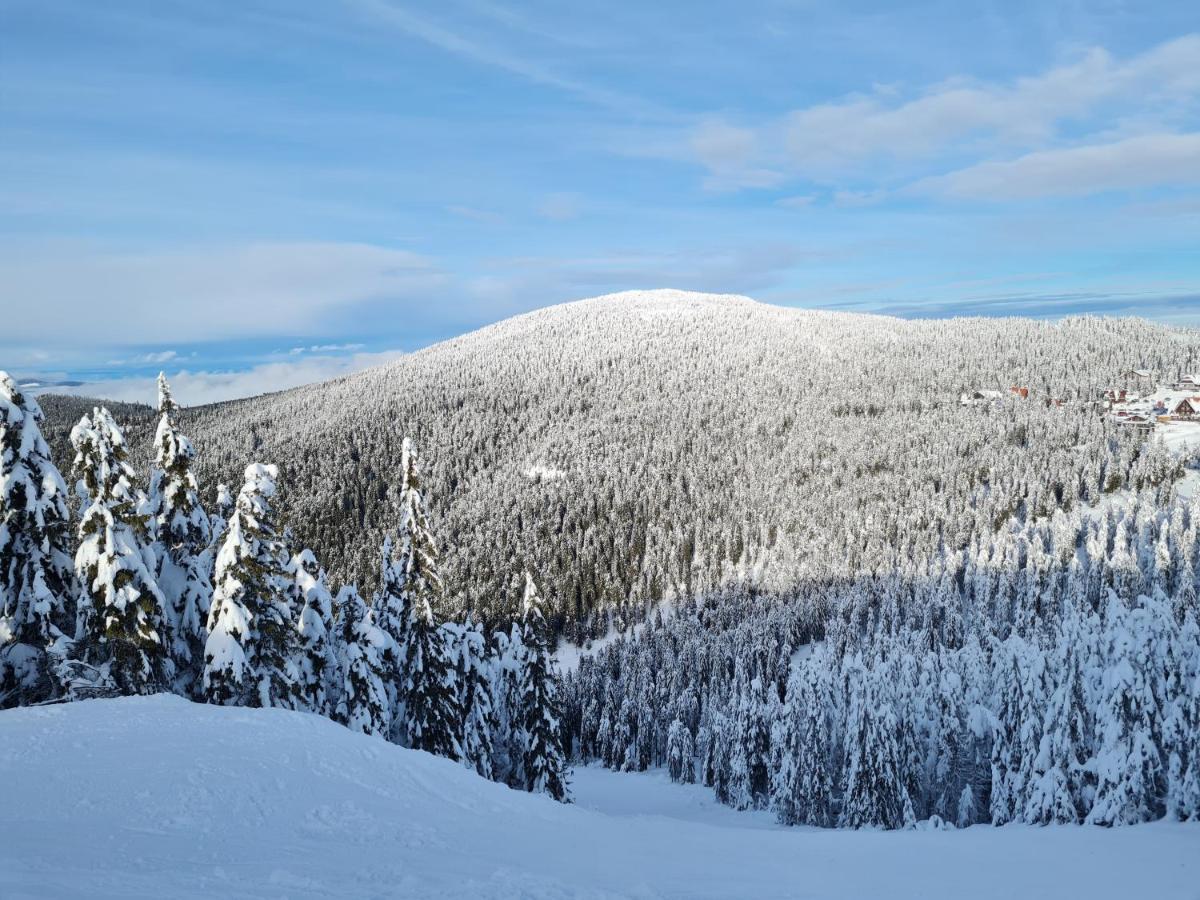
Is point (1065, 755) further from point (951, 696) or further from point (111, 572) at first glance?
point (111, 572)

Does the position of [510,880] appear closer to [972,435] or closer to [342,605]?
[342,605]

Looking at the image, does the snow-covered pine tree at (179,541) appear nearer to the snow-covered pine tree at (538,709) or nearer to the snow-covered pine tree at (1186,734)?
the snow-covered pine tree at (538,709)

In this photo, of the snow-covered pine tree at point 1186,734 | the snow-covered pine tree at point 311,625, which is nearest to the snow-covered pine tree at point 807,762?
the snow-covered pine tree at point 1186,734

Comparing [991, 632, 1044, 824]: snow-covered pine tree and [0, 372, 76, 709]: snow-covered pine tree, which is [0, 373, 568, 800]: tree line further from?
[991, 632, 1044, 824]: snow-covered pine tree

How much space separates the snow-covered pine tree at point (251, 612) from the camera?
1820 cm

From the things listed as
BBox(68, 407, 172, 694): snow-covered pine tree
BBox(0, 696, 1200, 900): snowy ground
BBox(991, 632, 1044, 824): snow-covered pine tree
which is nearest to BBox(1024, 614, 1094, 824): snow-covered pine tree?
BBox(991, 632, 1044, 824): snow-covered pine tree

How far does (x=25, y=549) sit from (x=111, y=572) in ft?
7.48

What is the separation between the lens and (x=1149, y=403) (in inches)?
7032

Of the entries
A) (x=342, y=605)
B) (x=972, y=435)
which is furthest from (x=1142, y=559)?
(x=342, y=605)

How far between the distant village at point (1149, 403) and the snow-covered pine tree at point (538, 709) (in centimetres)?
17667

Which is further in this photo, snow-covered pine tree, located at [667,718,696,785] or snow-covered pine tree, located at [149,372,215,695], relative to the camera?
snow-covered pine tree, located at [667,718,696,785]

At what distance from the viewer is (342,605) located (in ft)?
80.5

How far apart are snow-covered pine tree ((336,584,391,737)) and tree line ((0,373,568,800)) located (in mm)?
49

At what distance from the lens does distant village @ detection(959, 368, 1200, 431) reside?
534ft
